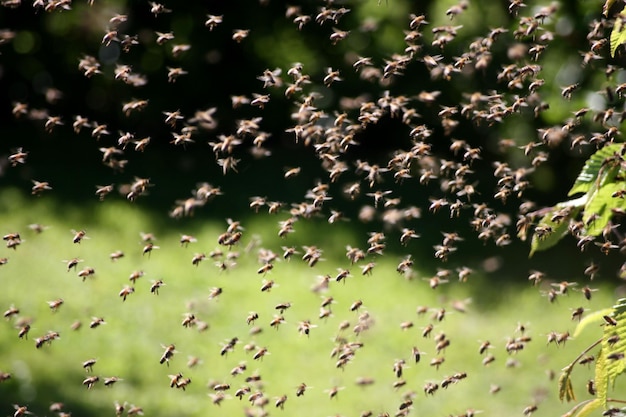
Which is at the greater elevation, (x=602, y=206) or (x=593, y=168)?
(x=593, y=168)

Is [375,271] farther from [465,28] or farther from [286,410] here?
[465,28]

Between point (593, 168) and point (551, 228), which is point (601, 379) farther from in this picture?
point (593, 168)

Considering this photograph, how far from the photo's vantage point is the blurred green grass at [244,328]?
6758mm

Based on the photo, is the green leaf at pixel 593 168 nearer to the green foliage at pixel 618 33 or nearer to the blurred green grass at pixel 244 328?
the green foliage at pixel 618 33

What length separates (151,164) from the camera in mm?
13359

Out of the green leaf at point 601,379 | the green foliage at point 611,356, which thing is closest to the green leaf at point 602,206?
the green foliage at point 611,356

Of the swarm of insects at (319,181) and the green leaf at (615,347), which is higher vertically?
the swarm of insects at (319,181)

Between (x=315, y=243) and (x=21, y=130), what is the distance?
7392 mm

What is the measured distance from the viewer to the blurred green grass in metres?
6.76

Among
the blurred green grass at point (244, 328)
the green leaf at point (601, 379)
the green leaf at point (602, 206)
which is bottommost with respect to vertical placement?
the green leaf at point (601, 379)

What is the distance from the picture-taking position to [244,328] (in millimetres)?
8039

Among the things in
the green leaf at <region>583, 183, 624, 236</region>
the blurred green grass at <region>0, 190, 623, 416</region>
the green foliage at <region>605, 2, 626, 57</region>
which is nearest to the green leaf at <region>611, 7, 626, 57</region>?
the green foliage at <region>605, 2, 626, 57</region>

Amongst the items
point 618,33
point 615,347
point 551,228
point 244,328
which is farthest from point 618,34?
point 244,328

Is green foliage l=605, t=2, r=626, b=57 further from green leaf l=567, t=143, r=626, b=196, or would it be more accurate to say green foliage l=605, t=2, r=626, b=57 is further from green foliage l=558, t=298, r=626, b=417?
green foliage l=558, t=298, r=626, b=417
